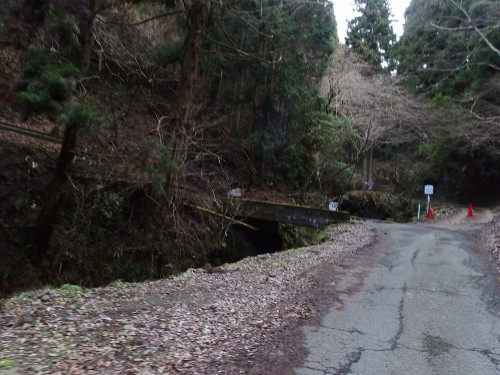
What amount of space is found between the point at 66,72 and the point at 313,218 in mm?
11942

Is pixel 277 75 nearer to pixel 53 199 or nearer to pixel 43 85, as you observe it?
pixel 53 199

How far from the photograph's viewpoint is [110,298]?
7910 millimetres

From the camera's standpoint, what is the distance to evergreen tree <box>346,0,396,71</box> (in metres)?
47.6

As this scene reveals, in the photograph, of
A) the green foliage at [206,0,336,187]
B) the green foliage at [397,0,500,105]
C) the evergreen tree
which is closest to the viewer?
the green foliage at [206,0,336,187]

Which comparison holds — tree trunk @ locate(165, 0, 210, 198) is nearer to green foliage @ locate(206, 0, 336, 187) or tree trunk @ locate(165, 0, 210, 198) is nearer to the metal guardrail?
the metal guardrail

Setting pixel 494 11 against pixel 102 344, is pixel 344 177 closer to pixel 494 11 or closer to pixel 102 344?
pixel 494 11

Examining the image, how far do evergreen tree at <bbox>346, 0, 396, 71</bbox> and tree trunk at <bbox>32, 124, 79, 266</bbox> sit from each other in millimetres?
39868

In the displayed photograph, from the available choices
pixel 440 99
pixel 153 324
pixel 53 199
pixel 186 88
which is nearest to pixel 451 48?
pixel 440 99

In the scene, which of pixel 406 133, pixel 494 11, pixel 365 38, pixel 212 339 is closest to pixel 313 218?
pixel 212 339

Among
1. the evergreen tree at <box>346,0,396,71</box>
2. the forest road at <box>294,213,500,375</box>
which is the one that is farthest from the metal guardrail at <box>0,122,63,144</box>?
the evergreen tree at <box>346,0,396,71</box>

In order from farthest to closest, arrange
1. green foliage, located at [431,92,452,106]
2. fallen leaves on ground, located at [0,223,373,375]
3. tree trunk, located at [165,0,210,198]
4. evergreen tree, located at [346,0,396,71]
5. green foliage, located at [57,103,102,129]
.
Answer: evergreen tree, located at [346,0,396,71], green foliage, located at [431,92,452,106], tree trunk, located at [165,0,210,198], green foliage, located at [57,103,102,129], fallen leaves on ground, located at [0,223,373,375]

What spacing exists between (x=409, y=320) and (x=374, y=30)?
151ft

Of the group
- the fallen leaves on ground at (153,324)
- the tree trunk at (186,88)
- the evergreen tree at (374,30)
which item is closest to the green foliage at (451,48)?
the evergreen tree at (374,30)

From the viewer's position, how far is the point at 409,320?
753 cm
